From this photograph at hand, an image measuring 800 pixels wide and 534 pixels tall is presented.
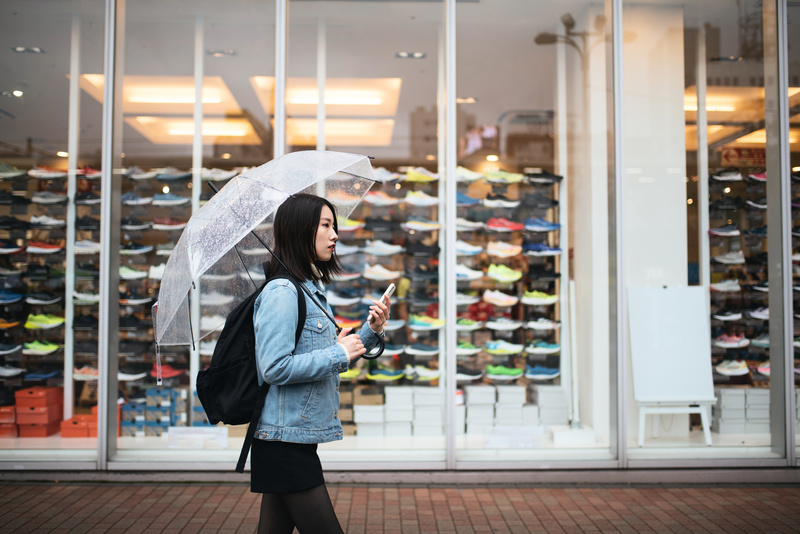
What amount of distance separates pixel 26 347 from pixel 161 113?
251cm

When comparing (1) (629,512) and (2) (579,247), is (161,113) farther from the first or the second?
A: (1) (629,512)

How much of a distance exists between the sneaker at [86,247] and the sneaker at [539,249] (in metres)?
4.11

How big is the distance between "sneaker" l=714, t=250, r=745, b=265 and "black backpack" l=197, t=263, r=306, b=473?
4.58 metres

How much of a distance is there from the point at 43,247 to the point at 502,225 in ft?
14.5

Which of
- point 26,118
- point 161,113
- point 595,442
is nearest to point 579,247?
point 595,442

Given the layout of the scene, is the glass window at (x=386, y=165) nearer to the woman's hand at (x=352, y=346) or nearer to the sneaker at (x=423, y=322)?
the sneaker at (x=423, y=322)

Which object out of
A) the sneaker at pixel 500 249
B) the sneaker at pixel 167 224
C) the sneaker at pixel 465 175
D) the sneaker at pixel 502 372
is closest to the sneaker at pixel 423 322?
the sneaker at pixel 502 372

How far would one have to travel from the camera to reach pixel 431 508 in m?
3.88

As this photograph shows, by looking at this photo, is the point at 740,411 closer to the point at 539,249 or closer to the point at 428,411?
the point at 539,249

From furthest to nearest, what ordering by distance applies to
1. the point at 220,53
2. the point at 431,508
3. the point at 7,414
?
1. the point at 220,53
2. the point at 7,414
3. the point at 431,508

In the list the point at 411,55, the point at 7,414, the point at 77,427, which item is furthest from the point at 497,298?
the point at 7,414

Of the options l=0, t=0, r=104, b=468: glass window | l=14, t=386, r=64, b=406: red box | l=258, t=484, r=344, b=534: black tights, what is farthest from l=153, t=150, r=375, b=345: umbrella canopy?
l=14, t=386, r=64, b=406: red box

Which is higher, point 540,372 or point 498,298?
point 498,298

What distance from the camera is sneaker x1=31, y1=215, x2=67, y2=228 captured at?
→ 17.4 feet
